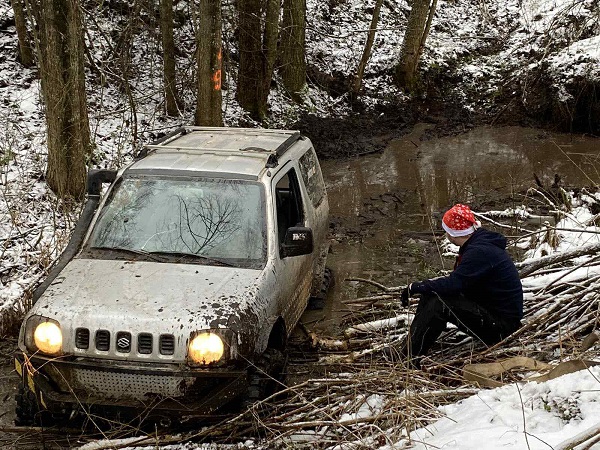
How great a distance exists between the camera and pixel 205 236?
5676 mm

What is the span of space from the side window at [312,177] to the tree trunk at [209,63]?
4.34 m

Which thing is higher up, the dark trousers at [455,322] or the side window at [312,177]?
the side window at [312,177]

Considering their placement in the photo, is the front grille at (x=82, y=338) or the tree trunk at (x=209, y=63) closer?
the front grille at (x=82, y=338)

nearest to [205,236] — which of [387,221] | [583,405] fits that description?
[583,405]

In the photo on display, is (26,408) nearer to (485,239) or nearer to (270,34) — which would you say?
(485,239)

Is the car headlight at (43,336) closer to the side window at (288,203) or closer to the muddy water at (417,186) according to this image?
the side window at (288,203)

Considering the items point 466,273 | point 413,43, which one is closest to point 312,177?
point 466,273

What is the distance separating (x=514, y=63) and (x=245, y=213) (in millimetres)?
16477

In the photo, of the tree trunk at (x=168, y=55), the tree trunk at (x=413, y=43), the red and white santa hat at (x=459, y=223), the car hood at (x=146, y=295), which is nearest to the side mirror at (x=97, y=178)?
the car hood at (x=146, y=295)

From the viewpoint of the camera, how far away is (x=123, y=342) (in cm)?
475

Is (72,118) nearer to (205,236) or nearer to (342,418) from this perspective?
(205,236)

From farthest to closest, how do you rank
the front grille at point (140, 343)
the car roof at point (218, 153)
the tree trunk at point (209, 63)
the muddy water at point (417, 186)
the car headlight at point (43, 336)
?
the tree trunk at point (209, 63) < the muddy water at point (417, 186) < the car roof at point (218, 153) < the car headlight at point (43, 336) < the front grille at point (140, 343)

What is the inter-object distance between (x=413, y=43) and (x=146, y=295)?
15218 mm

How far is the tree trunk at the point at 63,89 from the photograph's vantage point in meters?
9.45
